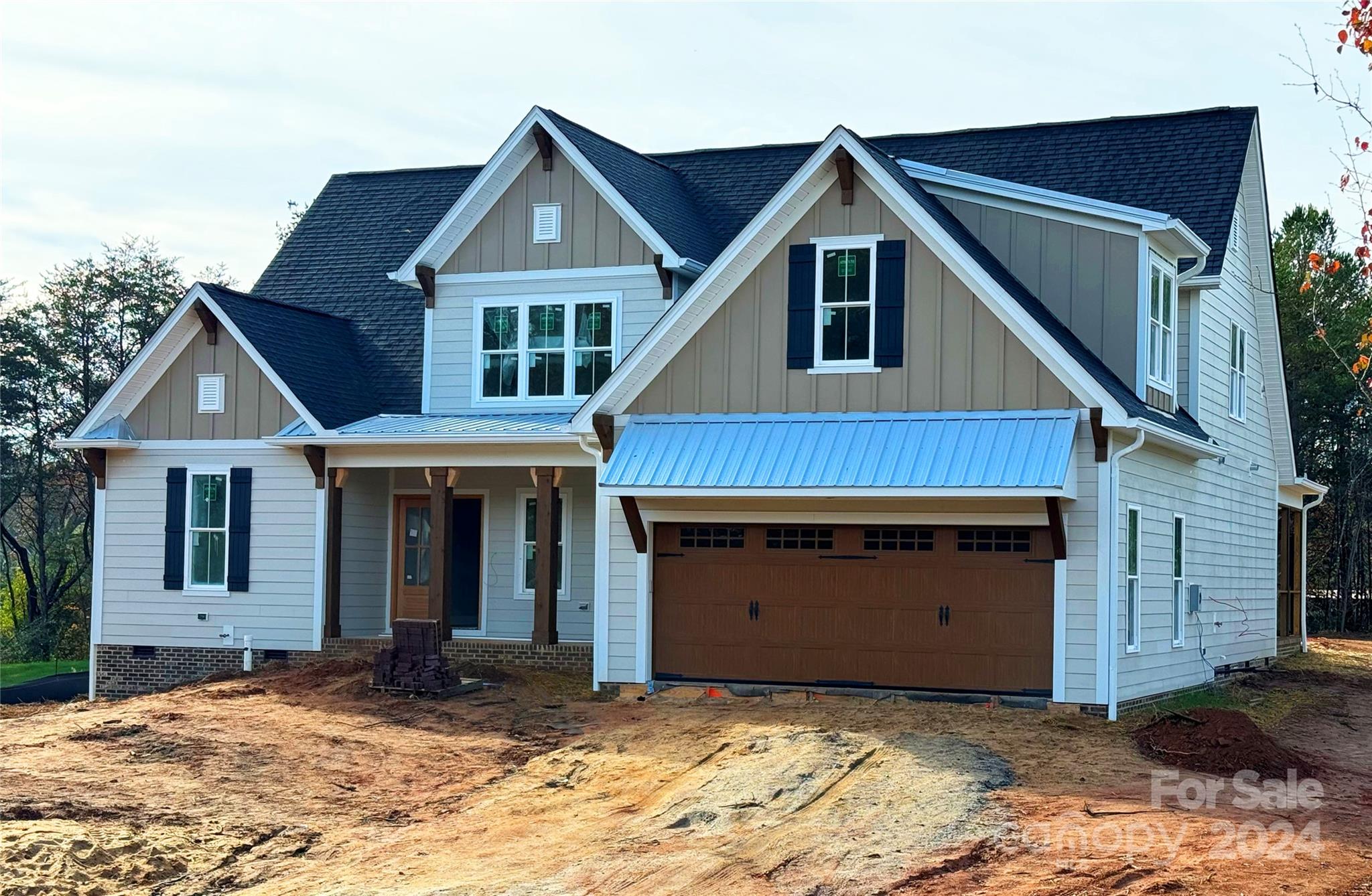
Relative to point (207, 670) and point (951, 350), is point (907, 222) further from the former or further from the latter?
A: point (207, 670)

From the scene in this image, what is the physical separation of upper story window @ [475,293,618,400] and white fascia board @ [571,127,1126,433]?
2.97m

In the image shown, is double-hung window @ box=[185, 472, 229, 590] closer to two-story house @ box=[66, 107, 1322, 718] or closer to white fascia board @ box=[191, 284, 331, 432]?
two-story house @ box=[66, 107, 1322, 718]

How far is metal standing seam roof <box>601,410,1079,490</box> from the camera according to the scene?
53.1ft

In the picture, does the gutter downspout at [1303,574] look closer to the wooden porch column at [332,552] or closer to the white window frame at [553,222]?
the white window frame at [553,222]

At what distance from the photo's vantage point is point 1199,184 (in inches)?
821

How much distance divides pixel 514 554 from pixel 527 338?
317 cm

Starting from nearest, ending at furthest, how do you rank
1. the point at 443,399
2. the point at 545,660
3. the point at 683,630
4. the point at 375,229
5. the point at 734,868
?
the point at 734,868
the point at 683,630
the point at 545,660
the point at 443,399
the point at 375,229

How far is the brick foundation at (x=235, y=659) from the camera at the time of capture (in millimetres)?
20734

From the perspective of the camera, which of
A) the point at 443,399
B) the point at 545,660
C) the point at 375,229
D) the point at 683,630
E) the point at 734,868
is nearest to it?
the point at 734,868

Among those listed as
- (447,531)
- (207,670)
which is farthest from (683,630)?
(207,670)

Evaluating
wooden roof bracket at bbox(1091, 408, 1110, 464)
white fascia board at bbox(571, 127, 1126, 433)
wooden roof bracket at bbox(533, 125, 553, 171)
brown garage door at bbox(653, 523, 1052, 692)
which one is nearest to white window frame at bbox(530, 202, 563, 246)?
wooden roof bracket at bbox(533, 125, 553, 171)

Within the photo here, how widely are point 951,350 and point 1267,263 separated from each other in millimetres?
9009

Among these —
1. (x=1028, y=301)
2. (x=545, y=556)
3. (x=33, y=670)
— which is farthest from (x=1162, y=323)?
(x=33, y=670)

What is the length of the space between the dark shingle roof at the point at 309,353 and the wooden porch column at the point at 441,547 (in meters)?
1.81
